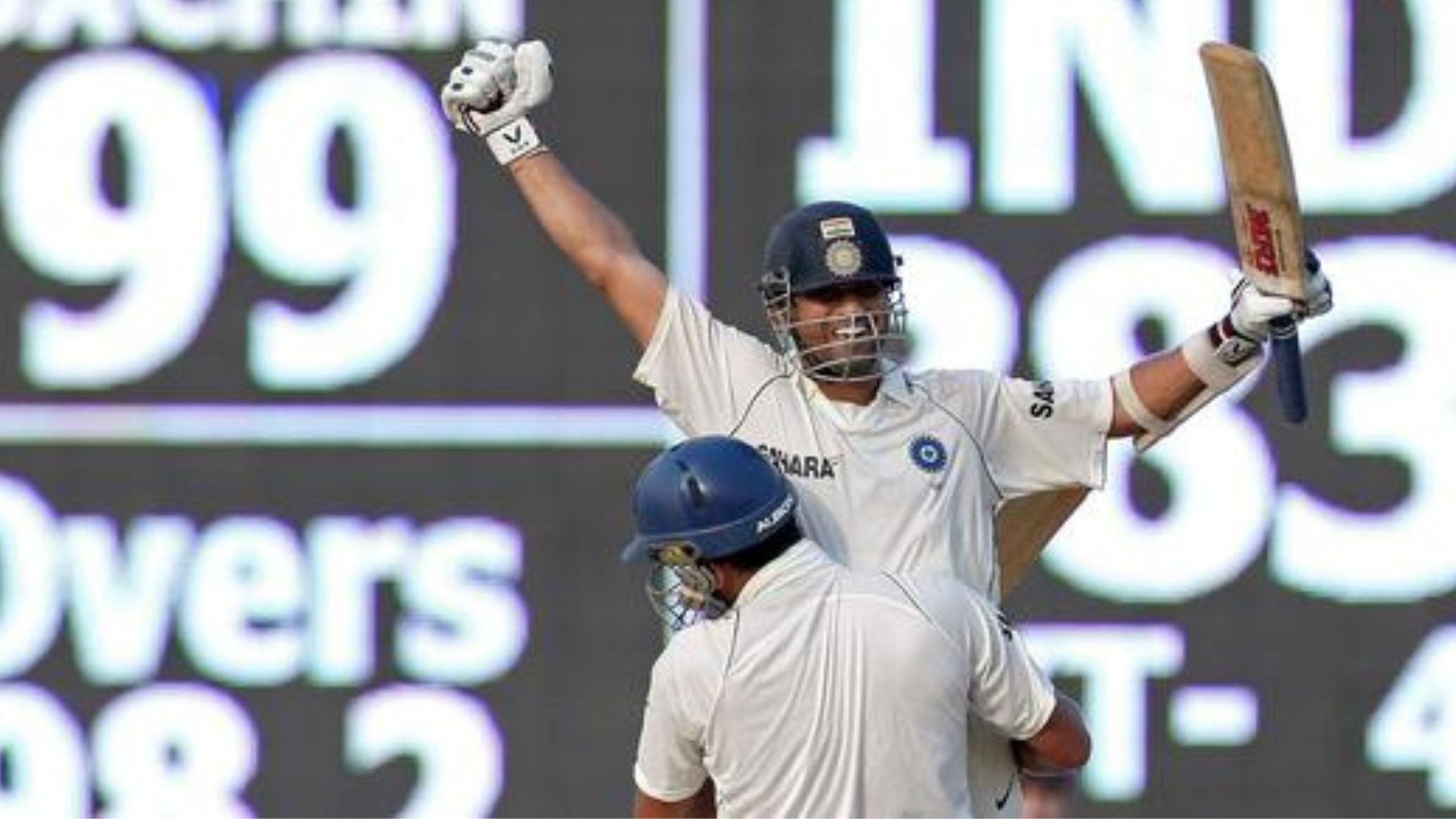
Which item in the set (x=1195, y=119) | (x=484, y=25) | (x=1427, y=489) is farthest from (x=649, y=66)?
(x=1427, y=489)

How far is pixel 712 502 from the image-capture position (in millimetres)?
5977

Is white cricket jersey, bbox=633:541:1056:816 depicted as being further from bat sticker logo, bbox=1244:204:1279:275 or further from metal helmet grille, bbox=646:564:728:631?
bat sticker logo, bbox=1244:204:1279:275

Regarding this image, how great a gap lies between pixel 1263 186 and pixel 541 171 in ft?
3.45

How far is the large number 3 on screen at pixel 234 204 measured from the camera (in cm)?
837

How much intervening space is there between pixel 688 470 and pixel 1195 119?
258cm

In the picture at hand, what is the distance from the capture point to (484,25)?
27.4ft

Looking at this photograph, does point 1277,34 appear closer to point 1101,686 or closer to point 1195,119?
point 1195,119

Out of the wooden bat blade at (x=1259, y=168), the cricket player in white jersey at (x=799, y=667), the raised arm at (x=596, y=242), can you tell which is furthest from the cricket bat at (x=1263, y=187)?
the raised arm at (x=596, y=242)

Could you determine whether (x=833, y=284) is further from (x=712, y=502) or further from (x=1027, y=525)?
(x=1027, y=525)

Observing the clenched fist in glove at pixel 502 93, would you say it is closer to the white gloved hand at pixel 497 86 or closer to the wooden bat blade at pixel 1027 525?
the white gloved hand at pixel 497 86

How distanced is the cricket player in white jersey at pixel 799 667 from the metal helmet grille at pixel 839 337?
0.26 meters

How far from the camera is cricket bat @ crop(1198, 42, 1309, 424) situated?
614cm

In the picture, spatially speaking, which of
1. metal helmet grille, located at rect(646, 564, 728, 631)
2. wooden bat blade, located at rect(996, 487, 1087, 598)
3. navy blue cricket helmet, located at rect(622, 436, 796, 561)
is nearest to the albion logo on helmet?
navy blue cricket helmet, located at rect(622, 436, 796, 561)

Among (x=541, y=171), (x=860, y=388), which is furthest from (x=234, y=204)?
(x=860, y=388)
